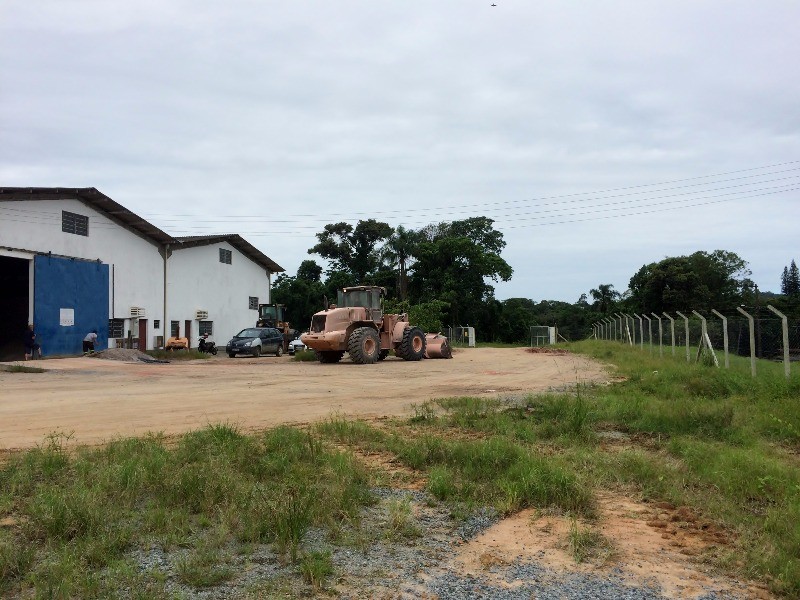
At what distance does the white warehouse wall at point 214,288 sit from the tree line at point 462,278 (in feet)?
54.5

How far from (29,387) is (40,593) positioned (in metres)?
14.5

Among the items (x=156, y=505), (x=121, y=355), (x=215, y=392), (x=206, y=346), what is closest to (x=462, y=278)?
(x=206, y=346)

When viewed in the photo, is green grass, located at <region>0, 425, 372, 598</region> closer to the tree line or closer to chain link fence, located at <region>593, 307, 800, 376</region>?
chain link fence, located at <region>593, 307, 800, 376</region>

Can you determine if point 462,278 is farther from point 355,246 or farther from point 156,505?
point 156,505

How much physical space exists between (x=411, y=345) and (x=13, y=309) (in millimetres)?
18936

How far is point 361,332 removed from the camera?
26.3 metres

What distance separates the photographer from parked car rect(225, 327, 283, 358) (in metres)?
35.6

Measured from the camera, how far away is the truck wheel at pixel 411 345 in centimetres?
2903

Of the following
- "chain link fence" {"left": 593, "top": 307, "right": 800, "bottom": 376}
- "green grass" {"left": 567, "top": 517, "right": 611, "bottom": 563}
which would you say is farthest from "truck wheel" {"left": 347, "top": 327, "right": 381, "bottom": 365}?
"green grass" {"left": 567, "top": 517, "right": 611, "bottom": 563}

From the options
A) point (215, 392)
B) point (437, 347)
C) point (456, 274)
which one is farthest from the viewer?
point (456, 274)

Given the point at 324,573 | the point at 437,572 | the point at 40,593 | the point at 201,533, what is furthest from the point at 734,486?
the point at 40,593

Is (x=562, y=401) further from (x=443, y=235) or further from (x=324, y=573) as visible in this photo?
(x=443, y=235)

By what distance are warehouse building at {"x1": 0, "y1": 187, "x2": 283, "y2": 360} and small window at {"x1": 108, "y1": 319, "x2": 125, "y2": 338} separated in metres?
0.05

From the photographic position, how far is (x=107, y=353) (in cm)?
2848
